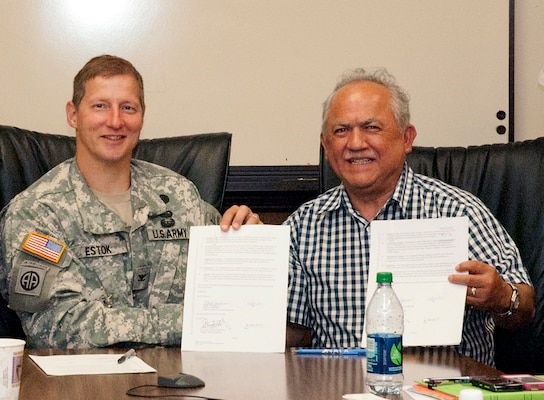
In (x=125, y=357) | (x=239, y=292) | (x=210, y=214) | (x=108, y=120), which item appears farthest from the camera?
(x=210, y=214)

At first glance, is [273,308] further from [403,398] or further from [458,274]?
[403,398]

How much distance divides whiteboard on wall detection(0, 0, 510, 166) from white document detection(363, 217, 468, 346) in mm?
1584

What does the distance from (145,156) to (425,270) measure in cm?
124

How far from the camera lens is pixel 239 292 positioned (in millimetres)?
2057

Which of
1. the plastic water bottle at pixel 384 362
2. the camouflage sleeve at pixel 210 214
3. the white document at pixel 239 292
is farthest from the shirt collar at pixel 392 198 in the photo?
the plastic water bottle at pixel 384 362

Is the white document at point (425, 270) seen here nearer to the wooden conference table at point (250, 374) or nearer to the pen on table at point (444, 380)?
the wooden conference table at point (250, 374)

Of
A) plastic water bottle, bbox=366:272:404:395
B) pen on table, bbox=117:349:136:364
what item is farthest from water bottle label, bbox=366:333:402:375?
pen on table, bbox=117:349:136:364

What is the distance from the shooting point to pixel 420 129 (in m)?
3.66

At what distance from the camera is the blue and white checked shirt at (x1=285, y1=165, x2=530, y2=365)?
2.36 meters

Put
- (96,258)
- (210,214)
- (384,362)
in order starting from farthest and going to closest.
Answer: (210,214)
(96,258)
(384,362)

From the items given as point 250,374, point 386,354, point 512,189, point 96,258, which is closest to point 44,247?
point 96,258

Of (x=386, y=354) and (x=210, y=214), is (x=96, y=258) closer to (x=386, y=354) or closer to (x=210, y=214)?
(x=210, y=214)

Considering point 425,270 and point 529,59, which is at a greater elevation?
point 529,59

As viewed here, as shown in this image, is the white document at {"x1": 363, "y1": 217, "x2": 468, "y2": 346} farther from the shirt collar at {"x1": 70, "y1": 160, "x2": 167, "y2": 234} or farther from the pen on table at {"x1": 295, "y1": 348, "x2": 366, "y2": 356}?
the shirt collar at {"x1": 70, "y1": 160, "x2": 167, "y2": 234}
